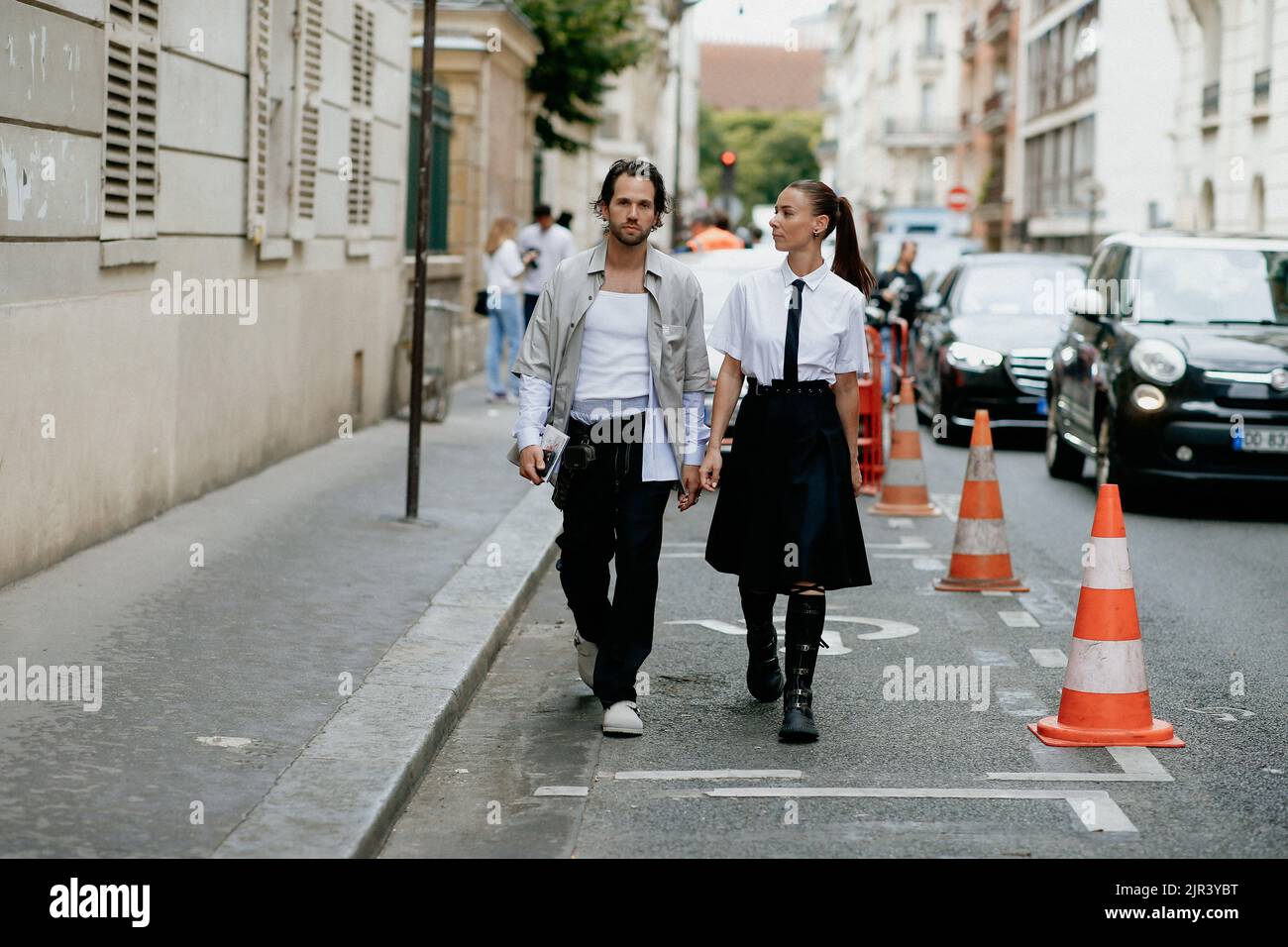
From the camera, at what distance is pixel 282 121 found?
44.7 feet

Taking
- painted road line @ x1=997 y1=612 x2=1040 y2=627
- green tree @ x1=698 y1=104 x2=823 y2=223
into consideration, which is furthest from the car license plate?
green tree @ x1=698 y1=104 x2=823 y2=223

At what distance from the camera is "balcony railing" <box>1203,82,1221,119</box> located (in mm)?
33625

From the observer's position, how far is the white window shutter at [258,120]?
40.7 ft

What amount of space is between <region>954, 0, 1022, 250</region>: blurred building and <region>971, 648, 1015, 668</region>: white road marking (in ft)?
180

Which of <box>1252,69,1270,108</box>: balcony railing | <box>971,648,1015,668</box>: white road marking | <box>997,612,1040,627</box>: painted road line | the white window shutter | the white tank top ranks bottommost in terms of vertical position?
<box>971,648,1015,668</box>: white road marking

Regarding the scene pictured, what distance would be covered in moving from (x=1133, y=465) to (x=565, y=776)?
24.3ft

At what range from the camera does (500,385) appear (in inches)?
784

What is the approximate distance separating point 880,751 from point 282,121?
8.64m

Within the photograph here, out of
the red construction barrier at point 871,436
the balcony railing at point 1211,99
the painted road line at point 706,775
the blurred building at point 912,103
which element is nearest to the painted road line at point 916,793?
the painted road line at point 706,775

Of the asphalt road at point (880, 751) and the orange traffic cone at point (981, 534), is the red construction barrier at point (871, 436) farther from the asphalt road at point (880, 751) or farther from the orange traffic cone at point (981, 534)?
the orange traffic cone at point (981, 534)

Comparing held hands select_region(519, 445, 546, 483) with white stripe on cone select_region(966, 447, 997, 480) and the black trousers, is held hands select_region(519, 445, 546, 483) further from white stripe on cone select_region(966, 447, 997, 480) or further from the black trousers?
white stripe on cone select_region(966, 447, 997, 480)

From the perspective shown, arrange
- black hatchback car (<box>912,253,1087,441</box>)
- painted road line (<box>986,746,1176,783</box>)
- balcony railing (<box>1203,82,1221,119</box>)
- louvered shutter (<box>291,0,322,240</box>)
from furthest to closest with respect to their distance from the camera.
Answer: balcony railing (<box>1203,82,1221,119</box>), black hatchback car (<box>912,253,1087,441</box>), louvered shutter (<box>291,0,322,240</box>), painted road line (<box>986,746,1176,783</box>)
